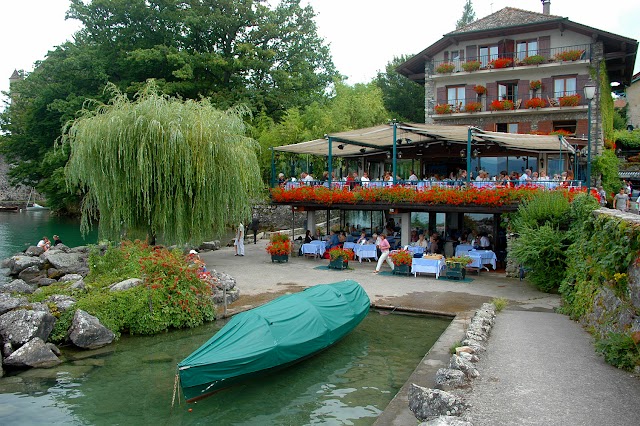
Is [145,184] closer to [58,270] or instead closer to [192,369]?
[58,270]

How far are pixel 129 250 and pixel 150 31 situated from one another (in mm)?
30957

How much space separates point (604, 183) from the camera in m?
35.7

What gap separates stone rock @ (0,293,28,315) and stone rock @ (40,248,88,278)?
862 cm

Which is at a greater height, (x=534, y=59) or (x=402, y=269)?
(x=534, y=59)

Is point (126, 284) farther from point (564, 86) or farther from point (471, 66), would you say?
point (564, 86)

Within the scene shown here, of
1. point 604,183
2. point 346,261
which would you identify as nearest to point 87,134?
point 346,261

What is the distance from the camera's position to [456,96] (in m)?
37.9

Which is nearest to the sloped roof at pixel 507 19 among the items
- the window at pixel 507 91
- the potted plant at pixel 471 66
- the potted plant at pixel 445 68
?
the potted plant at pixel 445 68

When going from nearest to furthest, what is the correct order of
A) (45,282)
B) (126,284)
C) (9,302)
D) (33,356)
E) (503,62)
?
(33,356), (9,302), (126,284), (45,282), (503,62)

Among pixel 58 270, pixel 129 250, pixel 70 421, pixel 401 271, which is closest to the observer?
pixel 70 421

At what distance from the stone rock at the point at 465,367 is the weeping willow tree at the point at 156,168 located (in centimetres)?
1251

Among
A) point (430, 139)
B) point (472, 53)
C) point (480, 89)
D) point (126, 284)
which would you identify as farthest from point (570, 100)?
point (126, 284)

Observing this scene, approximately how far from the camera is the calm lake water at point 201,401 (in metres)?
9.62

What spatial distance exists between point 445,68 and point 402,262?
843 inches
